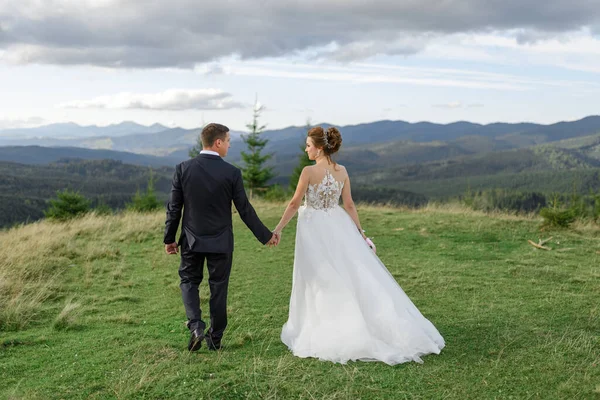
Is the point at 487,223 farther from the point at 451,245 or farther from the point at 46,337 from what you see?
the point at 46,337

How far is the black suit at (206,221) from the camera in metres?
5.71

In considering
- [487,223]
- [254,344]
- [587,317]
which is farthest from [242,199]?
[487,223]

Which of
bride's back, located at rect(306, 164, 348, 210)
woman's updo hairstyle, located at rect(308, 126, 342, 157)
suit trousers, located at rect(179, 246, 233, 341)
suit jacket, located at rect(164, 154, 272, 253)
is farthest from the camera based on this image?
bride's back, located at rect(306, 164, 348, 210)

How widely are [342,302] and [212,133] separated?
2571mm

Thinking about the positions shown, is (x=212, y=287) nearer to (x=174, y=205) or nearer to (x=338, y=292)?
(x=174, y=205)

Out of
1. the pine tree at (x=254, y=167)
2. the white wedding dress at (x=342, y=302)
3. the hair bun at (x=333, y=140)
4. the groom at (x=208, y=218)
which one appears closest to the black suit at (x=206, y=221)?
the groom at (x=208, y=218)

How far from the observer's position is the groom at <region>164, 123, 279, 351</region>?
5715mm

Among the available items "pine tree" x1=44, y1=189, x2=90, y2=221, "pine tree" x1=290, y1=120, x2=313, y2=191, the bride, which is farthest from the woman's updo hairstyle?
"pine tree" x1=290, y1=120, x2=313, y2=191

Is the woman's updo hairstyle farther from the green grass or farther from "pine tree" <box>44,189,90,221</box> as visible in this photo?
"pine tree" <box>44,189,90,221</box>

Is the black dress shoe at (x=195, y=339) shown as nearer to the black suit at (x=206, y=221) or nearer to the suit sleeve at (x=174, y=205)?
the black suit at (x=206, y=221)

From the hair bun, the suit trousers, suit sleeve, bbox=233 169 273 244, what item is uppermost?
the hair bun

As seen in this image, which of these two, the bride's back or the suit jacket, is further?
the bride's back

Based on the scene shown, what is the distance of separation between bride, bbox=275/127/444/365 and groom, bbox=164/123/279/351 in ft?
2.81

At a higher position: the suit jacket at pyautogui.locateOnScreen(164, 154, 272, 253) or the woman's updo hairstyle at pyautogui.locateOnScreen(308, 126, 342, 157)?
the woman's updo hairstyle at pyautogui.locateOnScreen(308, 126, 342, 157)
